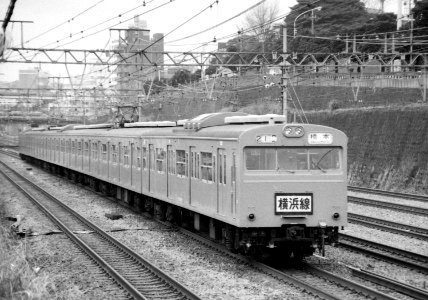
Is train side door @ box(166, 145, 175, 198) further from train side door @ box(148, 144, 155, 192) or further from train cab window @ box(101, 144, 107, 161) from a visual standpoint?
train cab window @ box(101, 144, 107, 161)

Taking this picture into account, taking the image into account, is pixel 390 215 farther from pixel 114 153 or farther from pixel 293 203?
pixel 114 153

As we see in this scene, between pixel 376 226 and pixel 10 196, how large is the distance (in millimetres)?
14632

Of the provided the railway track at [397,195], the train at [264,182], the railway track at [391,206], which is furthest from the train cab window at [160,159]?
the railway track at [397,195]

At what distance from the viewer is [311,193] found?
38.9 ft

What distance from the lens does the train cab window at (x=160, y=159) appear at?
1747 centimetres

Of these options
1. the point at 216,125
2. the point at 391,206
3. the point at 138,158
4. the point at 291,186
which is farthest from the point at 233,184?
the point at 391,206

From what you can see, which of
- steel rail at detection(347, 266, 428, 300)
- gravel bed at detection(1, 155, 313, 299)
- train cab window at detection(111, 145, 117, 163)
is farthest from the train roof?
train cab window at detection(111, 145, 117, 163)

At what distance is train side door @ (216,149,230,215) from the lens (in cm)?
1255

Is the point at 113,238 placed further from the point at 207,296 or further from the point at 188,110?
the point at 188,110

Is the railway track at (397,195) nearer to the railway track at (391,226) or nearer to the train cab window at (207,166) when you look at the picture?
the railway track at (391,226)

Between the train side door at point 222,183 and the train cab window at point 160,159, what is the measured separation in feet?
14.9

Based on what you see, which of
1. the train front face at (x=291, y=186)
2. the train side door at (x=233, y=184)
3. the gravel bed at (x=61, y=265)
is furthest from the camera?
the train side door at (x=233, y=184)

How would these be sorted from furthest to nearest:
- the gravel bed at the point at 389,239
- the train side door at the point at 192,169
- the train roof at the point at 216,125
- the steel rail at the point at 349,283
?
the train side door at the point at 192,169 < the gravel bed at the point at 389,239 < the train roof at the point at 216,125 < the steel rail at the point at 349,283

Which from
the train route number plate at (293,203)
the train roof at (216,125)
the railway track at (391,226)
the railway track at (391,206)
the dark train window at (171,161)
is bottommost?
the railway track at (391,206)
